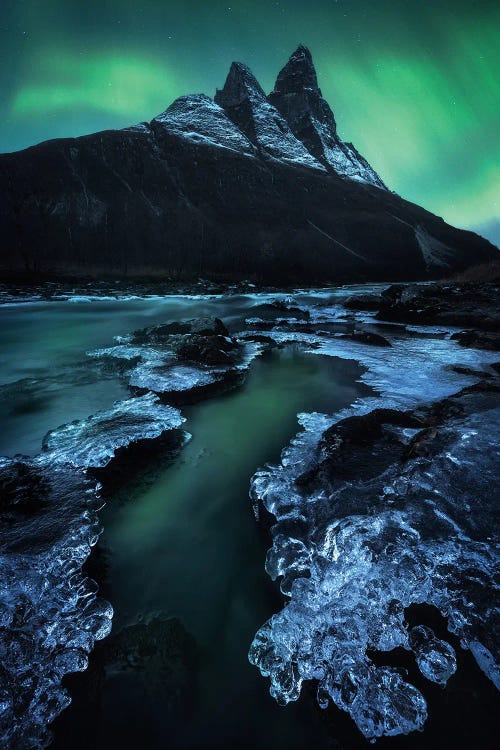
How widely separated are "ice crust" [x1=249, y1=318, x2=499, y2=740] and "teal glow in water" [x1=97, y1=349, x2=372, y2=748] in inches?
5.3

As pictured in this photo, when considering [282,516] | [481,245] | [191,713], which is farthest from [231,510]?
[481,245]

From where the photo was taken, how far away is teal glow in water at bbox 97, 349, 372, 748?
1.66m

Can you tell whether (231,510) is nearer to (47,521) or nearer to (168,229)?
(47,521)

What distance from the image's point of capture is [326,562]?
Result: 7.65ft

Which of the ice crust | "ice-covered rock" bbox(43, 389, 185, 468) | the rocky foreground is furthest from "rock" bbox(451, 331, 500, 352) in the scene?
"ice-covered rock" bbox(43, 389, 185, 468)

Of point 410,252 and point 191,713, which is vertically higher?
point 410,252

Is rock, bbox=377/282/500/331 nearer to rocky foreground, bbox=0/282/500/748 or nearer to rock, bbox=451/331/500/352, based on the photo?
rock, bbox=451/331/500/352

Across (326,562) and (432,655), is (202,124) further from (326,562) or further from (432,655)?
(432,655)

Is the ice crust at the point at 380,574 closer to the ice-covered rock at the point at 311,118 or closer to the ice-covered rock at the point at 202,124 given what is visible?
the ice-covered rock at the point at 202,124

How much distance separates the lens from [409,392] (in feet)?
18.6

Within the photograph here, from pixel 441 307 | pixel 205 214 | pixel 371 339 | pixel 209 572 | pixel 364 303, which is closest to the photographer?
pixel 209 572

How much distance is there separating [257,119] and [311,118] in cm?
2212

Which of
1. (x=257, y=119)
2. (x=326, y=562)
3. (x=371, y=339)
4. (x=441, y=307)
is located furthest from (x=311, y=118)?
(x=326, y=562)

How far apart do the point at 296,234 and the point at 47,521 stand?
203 feet
